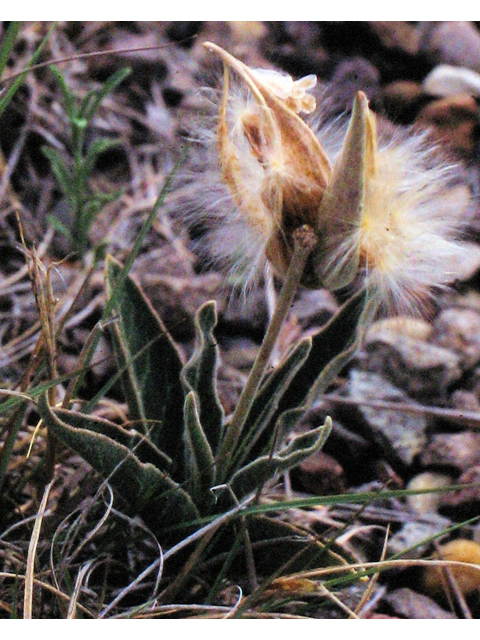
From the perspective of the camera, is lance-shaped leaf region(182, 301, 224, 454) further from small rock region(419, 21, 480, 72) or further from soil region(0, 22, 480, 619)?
small rock region(419, 21, 480, 72)

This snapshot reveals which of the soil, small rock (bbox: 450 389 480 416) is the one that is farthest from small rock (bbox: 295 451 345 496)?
small rock (bbox: 450 389 480 416)

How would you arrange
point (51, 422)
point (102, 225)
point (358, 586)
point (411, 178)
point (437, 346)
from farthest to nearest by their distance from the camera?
point (102, 225), point (437, 346), point (358, 586), point (411, 178), point (51, 422)

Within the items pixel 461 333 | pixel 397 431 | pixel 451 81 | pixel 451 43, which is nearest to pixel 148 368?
pixel 397 431

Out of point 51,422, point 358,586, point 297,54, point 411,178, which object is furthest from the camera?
point 297,54

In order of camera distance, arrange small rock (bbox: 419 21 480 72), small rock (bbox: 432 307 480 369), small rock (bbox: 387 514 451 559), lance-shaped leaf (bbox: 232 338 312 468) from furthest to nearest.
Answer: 1. small rock (bbox: 419 21 480 72)
2. small rock (bbox: 432 307 480 369)
3. small rock (bbox: 387 514 451 559)
4. lance-shaped leaf (bbox: 232 338 312 468)

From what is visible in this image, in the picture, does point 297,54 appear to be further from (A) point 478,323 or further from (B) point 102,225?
(A) point 478,323

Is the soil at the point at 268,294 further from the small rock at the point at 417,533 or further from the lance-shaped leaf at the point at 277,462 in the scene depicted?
the lance-shaped leaf at the point at 277,462

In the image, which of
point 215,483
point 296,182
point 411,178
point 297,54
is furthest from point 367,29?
point 215,483

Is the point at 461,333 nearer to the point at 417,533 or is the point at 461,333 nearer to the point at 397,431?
the point at 397,431
